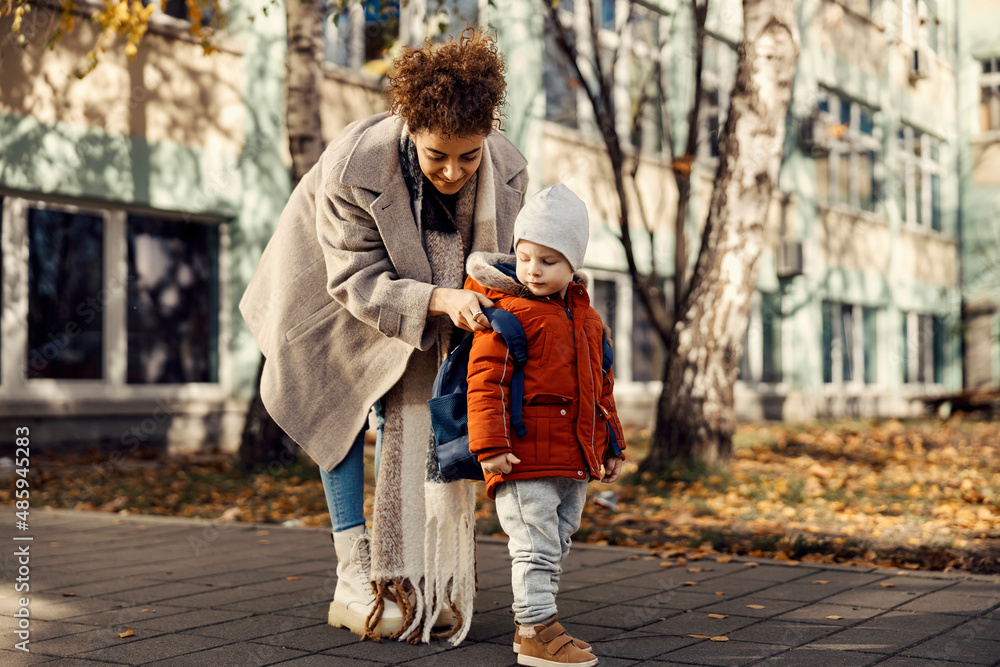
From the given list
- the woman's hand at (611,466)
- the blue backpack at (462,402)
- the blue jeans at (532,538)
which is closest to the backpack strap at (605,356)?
the blue backpack at (462,402)

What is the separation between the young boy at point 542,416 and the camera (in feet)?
10.4

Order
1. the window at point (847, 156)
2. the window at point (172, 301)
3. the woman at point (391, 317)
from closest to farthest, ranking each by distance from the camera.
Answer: the woman at point (391, 317)
the window at point (172, 301)
the window at point (847, 156)

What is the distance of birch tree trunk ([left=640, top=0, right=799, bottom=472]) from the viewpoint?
824cm

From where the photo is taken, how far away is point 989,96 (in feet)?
90.0

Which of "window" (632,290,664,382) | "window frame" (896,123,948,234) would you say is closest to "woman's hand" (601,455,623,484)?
"window" (632,290,664,382)

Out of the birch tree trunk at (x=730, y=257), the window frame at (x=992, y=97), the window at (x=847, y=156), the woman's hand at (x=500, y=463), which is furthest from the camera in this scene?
the window frame at (x=992, y=97)

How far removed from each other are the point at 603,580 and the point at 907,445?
27.5ft

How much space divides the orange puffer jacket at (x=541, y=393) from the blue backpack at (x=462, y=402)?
0.03 metres

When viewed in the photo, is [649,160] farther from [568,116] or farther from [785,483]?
[785,483]

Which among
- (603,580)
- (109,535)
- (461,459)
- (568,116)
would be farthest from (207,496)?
(568,116)

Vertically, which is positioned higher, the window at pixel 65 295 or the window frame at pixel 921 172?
the window frame at pixel 921 172

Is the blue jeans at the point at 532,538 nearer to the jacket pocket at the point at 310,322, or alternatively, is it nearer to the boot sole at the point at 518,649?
the boot sole at the point at 518,649

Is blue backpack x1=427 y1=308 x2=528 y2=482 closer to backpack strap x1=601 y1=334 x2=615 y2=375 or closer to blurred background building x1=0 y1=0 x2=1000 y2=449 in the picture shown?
backpack strap x1=601 y1=334 x2=615 y2=375

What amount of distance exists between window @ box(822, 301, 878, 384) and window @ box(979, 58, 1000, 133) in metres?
7.00
